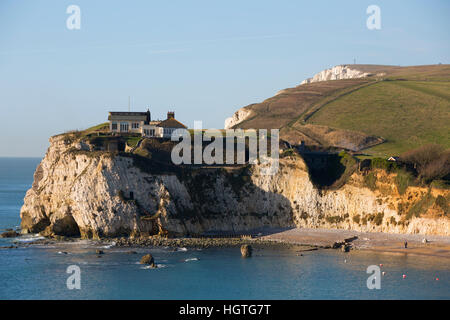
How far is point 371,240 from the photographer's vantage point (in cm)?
9162

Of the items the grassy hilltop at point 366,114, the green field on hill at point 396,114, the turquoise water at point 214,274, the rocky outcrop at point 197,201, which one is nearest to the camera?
the turquoise water at point 214,274

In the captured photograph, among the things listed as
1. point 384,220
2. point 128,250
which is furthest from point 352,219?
point 128,250

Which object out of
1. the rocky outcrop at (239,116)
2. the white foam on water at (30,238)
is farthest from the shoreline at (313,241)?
the rocky outcrop at (239,116)

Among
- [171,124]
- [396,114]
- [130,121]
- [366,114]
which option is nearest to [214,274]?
[171,124]

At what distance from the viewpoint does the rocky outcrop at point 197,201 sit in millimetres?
96125

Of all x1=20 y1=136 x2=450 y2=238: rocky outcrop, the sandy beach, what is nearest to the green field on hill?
x1=20 y1=136 x2=450 y2=238: rocky outcrop

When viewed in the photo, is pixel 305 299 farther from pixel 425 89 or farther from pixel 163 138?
pixel 425 89

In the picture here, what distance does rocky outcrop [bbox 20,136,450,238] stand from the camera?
9612 centimetres

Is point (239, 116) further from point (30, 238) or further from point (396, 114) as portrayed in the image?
point (30, 238)

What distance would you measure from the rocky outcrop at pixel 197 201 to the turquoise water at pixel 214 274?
8057mm

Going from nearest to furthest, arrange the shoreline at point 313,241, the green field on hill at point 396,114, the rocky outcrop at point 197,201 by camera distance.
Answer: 1. the shoreline at point 313,241
2. the rocky outcrop at point 197,201
3. the green field on hill at point 396,114

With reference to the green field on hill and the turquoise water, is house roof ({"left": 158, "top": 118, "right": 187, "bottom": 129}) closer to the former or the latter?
the turquoise water

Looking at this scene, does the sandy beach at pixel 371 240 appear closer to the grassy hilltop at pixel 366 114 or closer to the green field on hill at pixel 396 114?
the grassy hilltop at pixel 366 114

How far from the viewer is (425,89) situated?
169625mm
